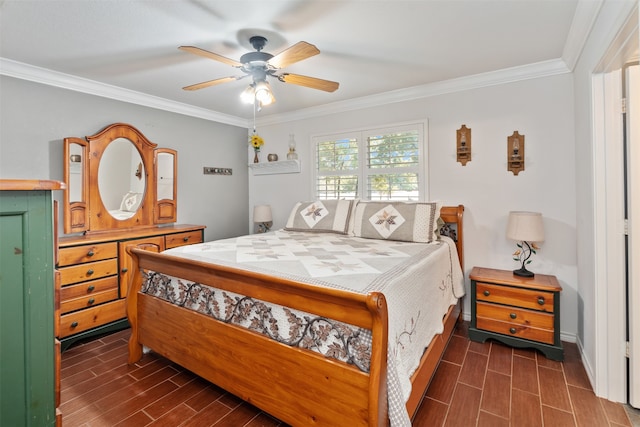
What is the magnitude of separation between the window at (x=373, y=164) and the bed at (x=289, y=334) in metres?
0.94

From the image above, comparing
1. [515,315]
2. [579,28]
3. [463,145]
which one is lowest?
[515,315]

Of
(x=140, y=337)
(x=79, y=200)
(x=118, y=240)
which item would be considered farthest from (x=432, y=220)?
(x=79, y=200)

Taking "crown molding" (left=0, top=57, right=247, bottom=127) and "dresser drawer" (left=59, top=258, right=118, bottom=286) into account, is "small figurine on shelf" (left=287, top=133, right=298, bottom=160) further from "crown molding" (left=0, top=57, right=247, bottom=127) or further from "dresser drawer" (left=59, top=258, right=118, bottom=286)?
"dresser drawer" (left=59, top=258, right=118, bottom=286)

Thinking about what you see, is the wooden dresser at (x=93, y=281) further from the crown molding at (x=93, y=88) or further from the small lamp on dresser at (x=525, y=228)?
the small lamp on dresser at (x=525, y=228)

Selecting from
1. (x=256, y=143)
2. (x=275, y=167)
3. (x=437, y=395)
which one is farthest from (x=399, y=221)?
(x=256, y=143)

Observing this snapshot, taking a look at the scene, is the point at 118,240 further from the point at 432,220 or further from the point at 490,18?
the point at 490,18

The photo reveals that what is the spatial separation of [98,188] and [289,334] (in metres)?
2.71

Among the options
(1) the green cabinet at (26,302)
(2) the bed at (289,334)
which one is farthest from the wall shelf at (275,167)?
(1) the green cabinet at (26,302)

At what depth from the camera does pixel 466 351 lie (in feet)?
8.42

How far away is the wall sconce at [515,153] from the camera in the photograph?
9.36ft

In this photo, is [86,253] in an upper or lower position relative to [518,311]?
upper

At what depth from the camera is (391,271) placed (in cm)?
180

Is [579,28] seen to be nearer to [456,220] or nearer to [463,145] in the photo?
[463,145]

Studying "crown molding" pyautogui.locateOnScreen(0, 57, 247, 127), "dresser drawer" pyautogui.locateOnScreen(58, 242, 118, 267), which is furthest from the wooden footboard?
"crown molding" pyautogui.locateOnScreen(0, 57, 247, 127)
